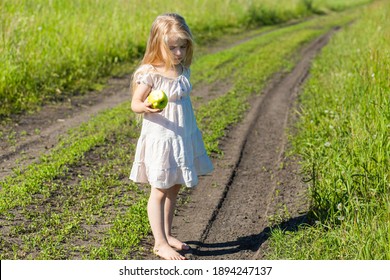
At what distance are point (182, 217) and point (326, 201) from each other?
1139 mm

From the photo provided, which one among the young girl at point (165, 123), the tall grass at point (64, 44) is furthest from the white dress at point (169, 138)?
the tall grass at point (64, 44)

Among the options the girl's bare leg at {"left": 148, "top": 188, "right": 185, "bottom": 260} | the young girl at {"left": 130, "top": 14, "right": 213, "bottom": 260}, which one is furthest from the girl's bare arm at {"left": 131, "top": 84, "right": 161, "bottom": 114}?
the girl's bare leg at {"left": 148, "top": 188, "right": 185, "bottom": 260}

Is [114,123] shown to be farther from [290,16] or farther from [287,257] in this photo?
[290,16]

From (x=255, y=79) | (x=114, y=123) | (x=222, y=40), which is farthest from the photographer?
(x=222, y=40)

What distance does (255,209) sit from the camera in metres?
5.98

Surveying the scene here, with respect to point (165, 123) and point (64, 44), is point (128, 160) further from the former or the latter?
point (64, 44)

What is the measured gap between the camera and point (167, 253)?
4.91 meters

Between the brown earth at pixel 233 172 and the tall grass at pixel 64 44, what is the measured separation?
17.0 inches

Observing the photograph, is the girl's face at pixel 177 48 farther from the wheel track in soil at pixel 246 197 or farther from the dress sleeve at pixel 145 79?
the wheel track in soil at pixel 246 197

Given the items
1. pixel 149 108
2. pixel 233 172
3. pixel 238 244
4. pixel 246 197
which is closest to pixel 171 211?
pixel 238 244

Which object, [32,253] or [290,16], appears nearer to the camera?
[32,253]

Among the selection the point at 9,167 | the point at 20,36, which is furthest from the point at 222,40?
the point at 9,167

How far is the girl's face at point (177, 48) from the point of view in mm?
4883

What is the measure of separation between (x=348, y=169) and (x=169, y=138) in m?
1.58
